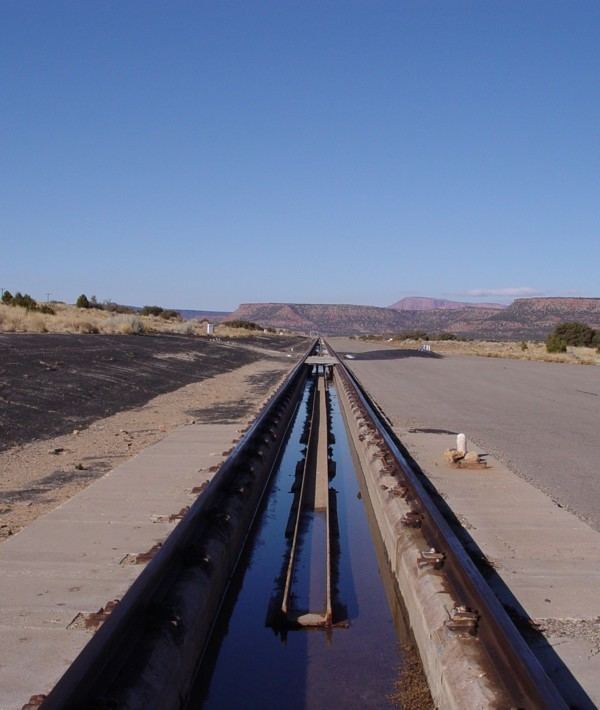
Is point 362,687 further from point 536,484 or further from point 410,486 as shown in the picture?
point 536,484

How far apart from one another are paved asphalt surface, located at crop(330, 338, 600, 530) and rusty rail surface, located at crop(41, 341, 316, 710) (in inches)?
131

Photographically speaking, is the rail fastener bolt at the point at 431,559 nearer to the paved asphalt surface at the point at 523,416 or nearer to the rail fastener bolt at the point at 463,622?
the rail fastener bolt at the point at 463,622

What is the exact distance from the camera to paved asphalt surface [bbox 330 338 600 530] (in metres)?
9.78

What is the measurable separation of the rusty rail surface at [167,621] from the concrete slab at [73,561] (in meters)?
0.33

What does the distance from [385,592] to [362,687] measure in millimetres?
1738

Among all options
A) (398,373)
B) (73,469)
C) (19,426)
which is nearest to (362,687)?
(73,469)

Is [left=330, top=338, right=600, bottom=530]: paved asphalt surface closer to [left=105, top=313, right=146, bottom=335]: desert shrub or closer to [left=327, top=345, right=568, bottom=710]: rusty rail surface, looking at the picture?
[left=327, top=345, right=568, bottom=710]: rusty rail surface

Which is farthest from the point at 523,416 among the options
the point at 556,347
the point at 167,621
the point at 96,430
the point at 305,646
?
the point at 556,347

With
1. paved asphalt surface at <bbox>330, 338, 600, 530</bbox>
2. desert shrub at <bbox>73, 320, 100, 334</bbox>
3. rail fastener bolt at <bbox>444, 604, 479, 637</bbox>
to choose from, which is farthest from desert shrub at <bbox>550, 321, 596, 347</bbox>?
rail fastener bolt at <bbox>444, 604, 479, 637</bbox>

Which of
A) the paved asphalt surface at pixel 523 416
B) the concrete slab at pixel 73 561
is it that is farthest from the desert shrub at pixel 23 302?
the concrete slab at pixel 73 561

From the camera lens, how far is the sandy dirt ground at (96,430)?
8188 mm

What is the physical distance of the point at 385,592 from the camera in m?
6.22

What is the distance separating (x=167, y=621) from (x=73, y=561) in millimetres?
1638

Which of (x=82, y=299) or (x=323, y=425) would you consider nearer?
(x=323, y=425)
